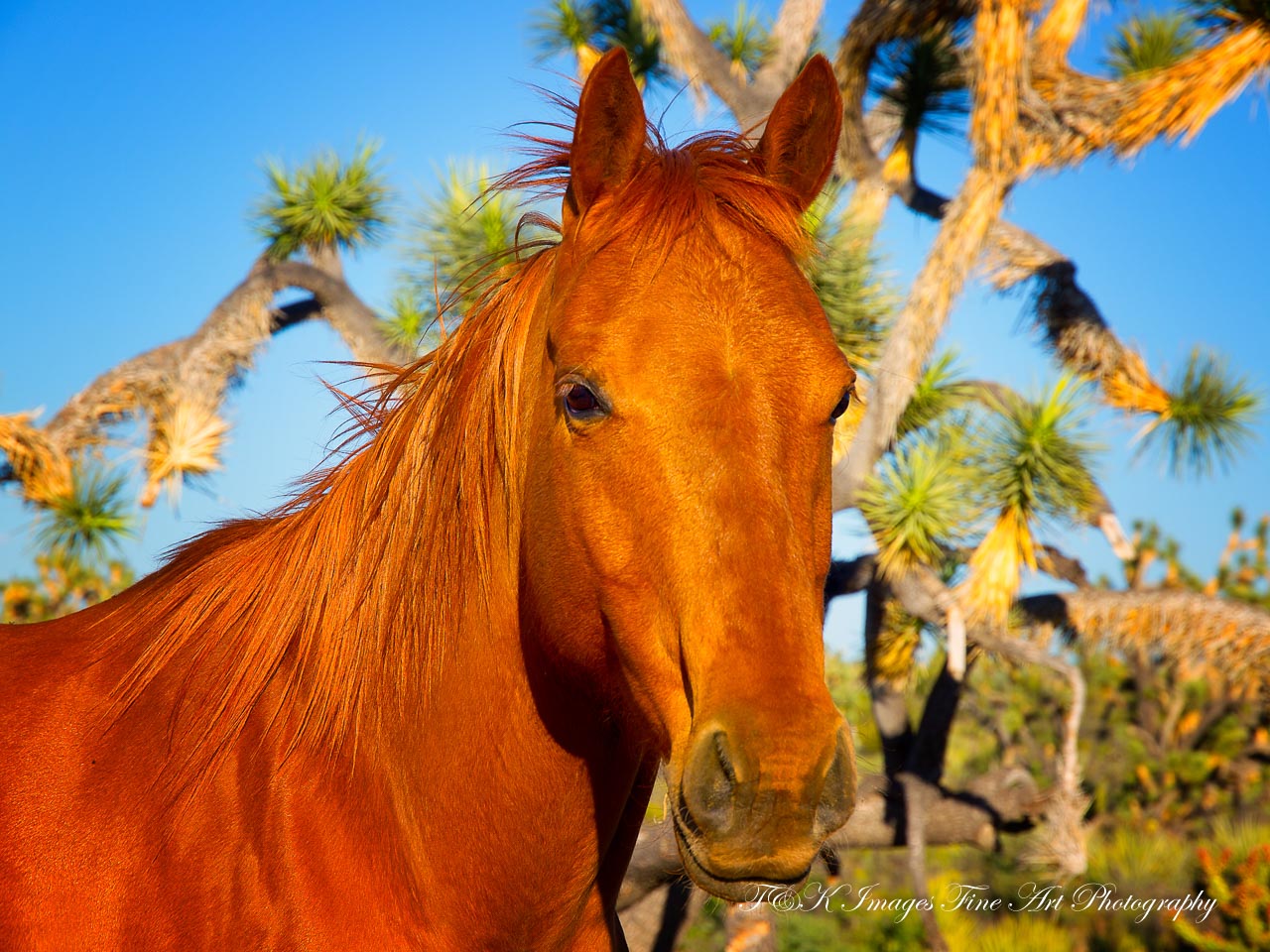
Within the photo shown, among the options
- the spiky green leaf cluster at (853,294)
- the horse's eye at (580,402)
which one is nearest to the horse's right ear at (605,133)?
the horse's eye at (580,402)

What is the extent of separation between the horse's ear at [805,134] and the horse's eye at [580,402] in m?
0.68

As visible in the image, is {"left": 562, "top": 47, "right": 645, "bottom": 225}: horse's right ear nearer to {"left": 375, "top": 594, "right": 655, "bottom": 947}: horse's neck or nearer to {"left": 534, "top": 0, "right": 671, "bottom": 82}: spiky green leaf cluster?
{"left": 375, "top": 594, "right": 655, "bottom": 947}: horse's neck

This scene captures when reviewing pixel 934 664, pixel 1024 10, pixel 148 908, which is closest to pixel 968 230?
pixel 1024 10

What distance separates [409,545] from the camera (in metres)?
1.90

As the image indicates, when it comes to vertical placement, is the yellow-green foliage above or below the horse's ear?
below

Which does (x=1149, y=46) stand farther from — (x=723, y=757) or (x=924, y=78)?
(x=723, y=757)

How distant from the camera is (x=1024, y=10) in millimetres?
7363

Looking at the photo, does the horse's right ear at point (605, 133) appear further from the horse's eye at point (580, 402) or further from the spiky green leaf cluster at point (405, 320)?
the spiky green leaf cluster at point (405, 320)

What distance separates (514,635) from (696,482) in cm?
55

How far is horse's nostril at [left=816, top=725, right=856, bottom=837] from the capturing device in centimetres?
130

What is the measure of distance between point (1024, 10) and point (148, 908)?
803 centimetres

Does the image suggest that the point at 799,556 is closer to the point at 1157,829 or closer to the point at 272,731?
the point at 272,731

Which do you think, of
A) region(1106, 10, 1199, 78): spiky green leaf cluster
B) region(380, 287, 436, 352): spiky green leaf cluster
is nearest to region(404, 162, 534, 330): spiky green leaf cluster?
region(380, 287, 436, 352): spiky green leaf cluster

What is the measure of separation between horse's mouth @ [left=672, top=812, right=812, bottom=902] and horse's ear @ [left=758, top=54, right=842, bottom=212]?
1.25 metres
